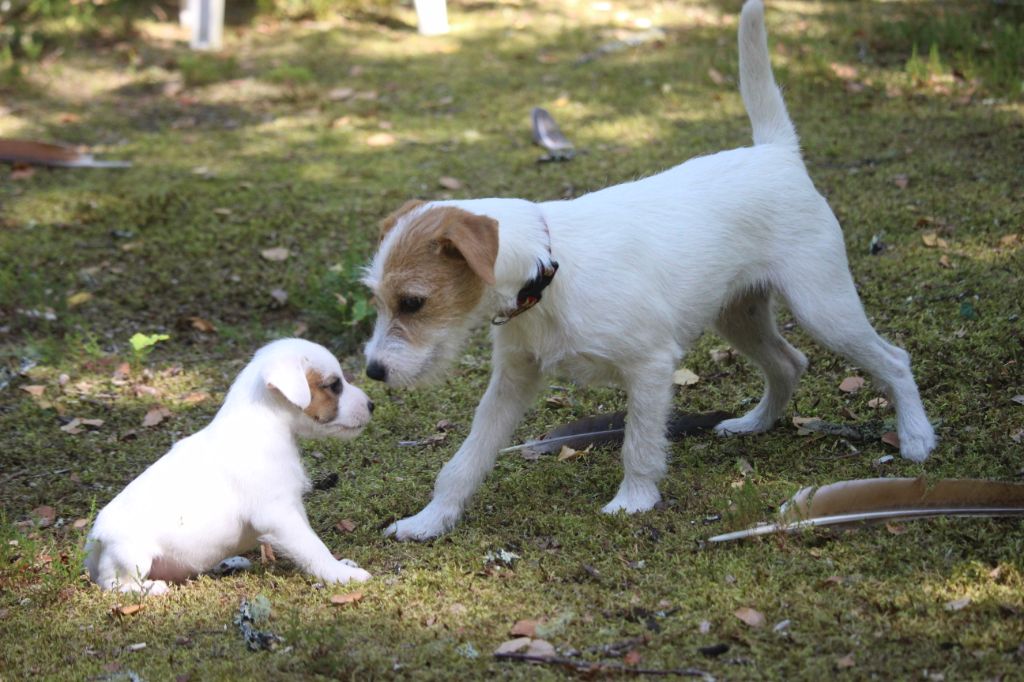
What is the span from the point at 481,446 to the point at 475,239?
1.01 meters

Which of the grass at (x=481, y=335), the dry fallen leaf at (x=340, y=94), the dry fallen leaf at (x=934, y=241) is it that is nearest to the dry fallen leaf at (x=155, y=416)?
the grass at (x=481, y=335)

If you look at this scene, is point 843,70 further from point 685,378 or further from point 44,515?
point 44,515

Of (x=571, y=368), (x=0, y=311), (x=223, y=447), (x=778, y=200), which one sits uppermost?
(x=778, y=200)

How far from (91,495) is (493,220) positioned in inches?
92.8

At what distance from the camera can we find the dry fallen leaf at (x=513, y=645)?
138 inches

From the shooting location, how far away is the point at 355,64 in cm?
1066

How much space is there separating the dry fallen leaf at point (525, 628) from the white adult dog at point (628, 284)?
36.3 inches

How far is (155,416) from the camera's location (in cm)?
583

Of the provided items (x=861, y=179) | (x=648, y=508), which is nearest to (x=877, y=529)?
(x=648, y=508)

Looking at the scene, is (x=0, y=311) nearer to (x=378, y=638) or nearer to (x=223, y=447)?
(x=223, y=447)

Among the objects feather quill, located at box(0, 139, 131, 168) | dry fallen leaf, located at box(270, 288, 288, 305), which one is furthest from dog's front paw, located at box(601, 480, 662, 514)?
feather quill, located at box(0, 139, 131, 168)

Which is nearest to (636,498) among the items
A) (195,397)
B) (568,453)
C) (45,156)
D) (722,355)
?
(568,453)

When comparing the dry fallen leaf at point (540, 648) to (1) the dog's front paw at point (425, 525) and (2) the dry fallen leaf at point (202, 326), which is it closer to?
(1) the dog's front paw at point (425, 525)

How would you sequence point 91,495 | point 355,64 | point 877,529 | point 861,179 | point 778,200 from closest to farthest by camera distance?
point 877,529
point 778,200
point 91,495
point 861,179
point 355,64
